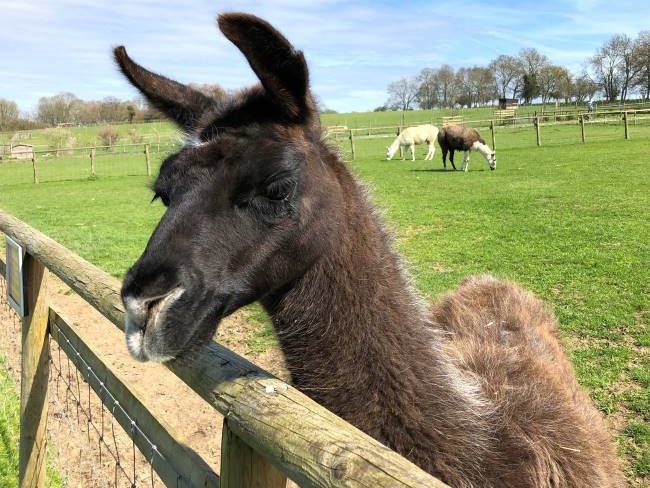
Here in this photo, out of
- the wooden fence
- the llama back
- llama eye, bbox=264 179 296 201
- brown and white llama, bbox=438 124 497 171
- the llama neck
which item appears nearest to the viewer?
the wooden fence

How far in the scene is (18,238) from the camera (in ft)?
13.2

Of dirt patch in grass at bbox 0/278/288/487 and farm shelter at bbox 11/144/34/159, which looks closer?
dirt patch in grass at bbox 0/278/288/487

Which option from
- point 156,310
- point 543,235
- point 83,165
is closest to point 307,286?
point 156,310

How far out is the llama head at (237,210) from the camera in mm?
1643

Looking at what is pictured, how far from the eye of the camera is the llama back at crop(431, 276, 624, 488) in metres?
2.17

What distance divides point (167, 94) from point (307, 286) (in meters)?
1.08

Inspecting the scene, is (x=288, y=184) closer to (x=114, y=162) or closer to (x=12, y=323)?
(x=12, y=323)

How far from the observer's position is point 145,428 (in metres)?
2.37

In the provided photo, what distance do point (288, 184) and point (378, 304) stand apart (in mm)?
609

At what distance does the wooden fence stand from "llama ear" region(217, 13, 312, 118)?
92 centimetres

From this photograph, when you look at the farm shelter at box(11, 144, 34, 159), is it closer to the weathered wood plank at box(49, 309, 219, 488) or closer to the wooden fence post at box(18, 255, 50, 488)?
the wooden fence post at box(18, 255, 50, 488)

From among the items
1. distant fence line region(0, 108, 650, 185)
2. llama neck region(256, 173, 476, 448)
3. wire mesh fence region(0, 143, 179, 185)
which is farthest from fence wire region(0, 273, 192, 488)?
wire mesh fence region(0, 143, 179, 185)

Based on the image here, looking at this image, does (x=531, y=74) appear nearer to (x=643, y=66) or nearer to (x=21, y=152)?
(x=643, y=66)

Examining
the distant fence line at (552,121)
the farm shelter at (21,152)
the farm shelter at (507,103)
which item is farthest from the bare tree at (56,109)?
the farm shelter at (507,103)
